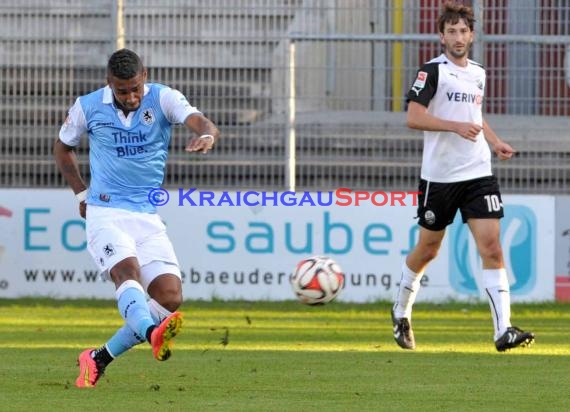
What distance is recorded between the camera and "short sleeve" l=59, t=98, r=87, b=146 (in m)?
8.84

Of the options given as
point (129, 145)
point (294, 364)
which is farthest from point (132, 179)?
point (294, 364)

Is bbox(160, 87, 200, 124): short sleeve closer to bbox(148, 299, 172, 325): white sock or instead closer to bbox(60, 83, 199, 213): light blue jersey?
bbox(60, 83, 199, 213): light blue jersey

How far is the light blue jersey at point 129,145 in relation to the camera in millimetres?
8625

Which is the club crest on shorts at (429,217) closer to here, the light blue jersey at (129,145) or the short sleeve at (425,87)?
the short sleeve at (425,87)

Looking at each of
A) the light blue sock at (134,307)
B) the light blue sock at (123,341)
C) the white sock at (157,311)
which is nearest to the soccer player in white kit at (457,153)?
the white sock at (157,311)

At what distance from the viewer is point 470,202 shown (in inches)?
393

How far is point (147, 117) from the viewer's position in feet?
28.4

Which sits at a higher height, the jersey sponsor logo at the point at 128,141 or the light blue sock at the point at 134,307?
the jersey sponsor logo at the point at 128,141

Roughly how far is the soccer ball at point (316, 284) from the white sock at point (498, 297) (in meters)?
1.47

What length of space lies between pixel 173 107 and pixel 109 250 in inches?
36.0

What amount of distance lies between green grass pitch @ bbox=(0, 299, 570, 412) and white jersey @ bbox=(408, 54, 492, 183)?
128 cm

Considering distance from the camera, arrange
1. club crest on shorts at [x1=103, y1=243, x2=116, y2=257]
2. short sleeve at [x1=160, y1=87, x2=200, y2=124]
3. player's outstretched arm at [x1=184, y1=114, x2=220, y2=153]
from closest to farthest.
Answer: player's outstretched arm at [x1=184, y1=114, x2=220, y2=153] < club crest on shorts at [x1=103, y1=243, x2=116, y2=257] < short sleeve at [x1=160, y1=87, x2=200, y2=124]

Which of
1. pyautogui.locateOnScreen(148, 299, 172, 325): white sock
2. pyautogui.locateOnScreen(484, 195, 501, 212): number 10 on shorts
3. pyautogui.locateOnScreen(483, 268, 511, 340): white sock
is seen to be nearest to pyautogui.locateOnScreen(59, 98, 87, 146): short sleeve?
pyautogui.locateOnScreen(148, 299, 172, 325): white sock

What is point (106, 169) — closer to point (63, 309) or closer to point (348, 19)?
point (63, 309)
